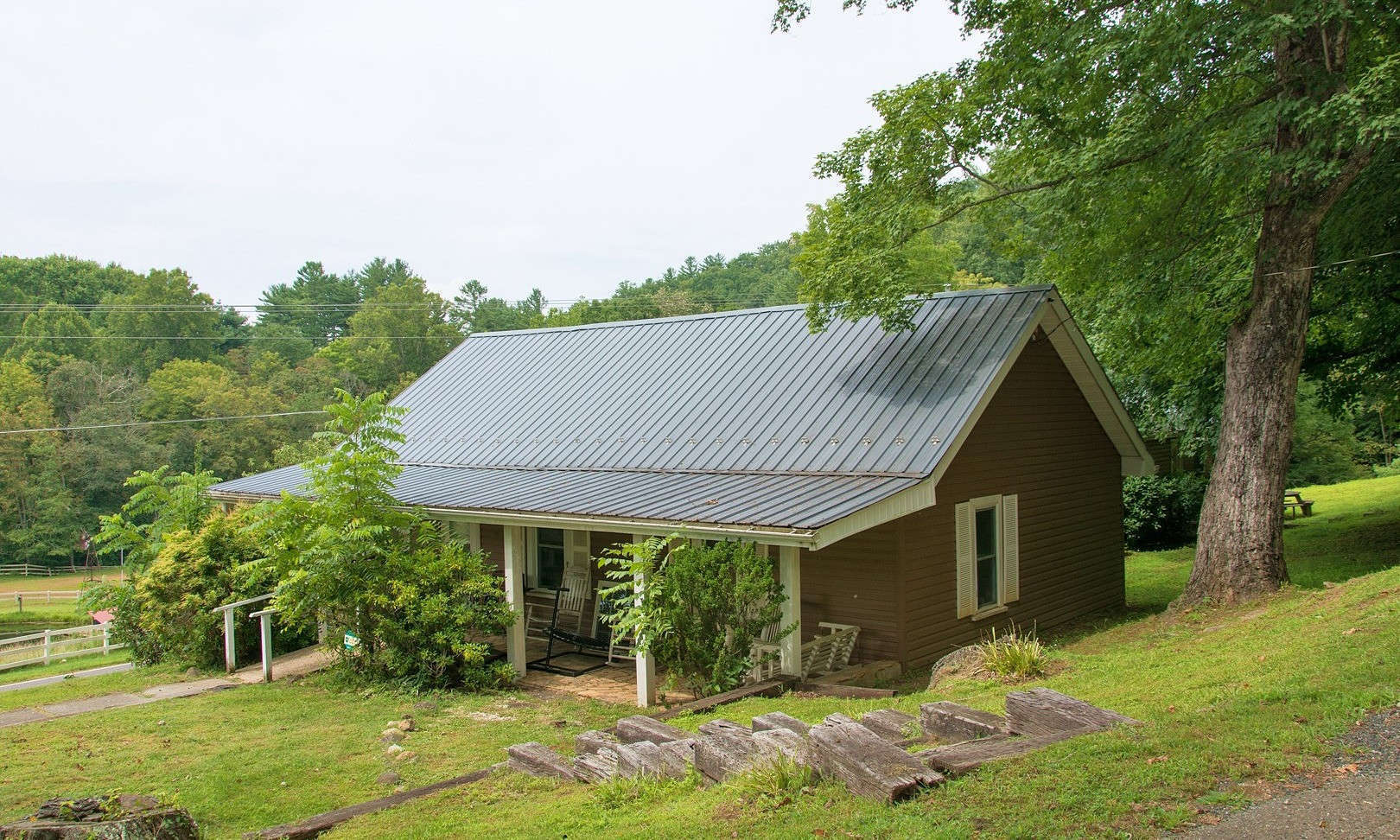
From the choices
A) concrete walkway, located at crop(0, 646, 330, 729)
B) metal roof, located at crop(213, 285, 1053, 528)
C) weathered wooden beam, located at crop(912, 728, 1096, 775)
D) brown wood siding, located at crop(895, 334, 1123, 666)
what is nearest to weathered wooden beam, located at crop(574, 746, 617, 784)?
weathered wooden beam, located at crop(912, 728, 1096, 775)

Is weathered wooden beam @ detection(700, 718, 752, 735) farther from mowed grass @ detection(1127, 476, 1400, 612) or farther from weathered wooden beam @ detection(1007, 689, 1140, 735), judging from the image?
mowed grass @ detection(1127, 476, 1400, 612)

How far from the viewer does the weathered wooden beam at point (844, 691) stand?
10.3 metres

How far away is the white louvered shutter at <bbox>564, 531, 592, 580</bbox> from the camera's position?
612 inches

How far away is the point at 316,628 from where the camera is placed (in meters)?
15.8

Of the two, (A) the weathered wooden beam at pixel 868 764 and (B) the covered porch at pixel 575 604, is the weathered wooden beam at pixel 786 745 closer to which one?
(A) the weathered wooden beam at pixel 868 764

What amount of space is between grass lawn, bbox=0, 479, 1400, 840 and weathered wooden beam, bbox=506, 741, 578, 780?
0.19 m

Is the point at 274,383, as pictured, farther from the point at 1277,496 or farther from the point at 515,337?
the point at 1277,496

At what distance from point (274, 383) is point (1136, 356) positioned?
2246 inches

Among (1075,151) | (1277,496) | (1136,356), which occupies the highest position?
(1075,151)

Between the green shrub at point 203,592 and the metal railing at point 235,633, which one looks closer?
the metal railing at point 235,633

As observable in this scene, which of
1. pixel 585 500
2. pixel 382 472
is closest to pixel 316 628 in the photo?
pixel 382 472

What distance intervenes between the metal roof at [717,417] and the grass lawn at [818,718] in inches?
108

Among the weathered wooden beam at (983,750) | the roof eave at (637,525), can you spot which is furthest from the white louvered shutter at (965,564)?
the weathered wooden beam at (983,750)

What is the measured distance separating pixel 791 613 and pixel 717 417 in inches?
179
